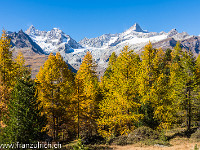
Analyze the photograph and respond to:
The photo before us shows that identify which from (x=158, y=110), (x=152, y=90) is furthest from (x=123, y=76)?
(x=158, y=110)

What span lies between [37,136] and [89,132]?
14.9 m

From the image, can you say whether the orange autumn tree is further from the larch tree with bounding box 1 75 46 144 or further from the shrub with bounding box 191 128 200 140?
the shrub with bounding box 191 128 200 140

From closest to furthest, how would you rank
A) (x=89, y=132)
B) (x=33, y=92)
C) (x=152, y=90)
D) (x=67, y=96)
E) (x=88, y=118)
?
(x=33, y=92)
(x=152, y=90)
(x=67, y=96)
(x=88, y=118)
(x=89, y=132)

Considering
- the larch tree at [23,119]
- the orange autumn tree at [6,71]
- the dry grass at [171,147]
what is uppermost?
the orange autumn tree at [6,71]

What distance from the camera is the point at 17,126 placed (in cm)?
1292

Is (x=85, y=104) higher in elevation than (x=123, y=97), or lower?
lower

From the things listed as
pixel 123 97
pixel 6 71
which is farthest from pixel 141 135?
pixel 6 71

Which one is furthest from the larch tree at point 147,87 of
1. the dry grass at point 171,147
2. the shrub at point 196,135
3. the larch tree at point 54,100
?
the larch tree at point 54,100

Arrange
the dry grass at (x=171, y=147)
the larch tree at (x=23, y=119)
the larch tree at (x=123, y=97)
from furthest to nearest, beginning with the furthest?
1. the larch tree at (x=123, y=97)
2. the dry grass at (x=171, y=147)
3. the larch tree at (x=23, y=119)

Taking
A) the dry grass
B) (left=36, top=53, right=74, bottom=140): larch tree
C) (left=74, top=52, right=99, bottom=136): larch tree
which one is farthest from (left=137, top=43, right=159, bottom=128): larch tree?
(left=36, top=53, right=74, bottom=140): larch tree

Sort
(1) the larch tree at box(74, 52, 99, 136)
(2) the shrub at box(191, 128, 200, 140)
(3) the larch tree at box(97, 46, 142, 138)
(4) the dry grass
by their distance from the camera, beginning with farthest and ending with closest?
(1) the larch tree at box(74, 52, 99, 136) → (2) the shrub at box(191, 128, 200, 140) → (3) the larch tree at box(97, 46, 142, 138) → (4) the dry grass

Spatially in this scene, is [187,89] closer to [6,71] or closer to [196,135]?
[196,135]

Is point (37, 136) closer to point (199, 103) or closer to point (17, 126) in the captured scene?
point (17, 126)

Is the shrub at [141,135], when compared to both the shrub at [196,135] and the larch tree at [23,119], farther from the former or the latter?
the larch tree at [23,119]
